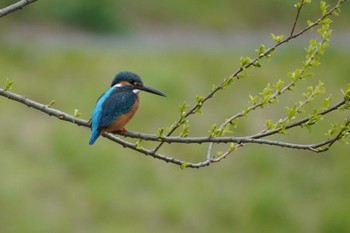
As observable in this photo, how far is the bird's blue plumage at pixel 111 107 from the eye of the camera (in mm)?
4898

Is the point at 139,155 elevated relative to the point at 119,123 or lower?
elevated

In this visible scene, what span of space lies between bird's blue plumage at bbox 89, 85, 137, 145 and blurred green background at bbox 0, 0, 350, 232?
673cm

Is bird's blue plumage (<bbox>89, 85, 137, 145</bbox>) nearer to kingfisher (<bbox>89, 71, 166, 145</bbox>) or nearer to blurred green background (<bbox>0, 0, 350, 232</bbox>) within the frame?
kingfisher (<bbox>89, 71, 166, 145</bbox>)

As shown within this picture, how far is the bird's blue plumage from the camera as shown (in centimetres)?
490

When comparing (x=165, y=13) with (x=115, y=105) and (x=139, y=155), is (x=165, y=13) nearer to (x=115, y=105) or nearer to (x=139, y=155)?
(x=139, y=155)

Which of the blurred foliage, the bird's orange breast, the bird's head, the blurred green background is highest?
the blurred foliage

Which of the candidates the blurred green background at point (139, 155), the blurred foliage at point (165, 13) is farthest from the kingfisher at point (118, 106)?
the blurred foliage at point (165, 13)

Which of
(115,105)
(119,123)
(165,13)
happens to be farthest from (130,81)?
(165,13)

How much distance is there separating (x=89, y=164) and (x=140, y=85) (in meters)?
7.83

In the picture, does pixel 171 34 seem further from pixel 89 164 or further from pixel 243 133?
pixel 89 164

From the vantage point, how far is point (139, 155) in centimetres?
1372

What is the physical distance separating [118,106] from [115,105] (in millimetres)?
22

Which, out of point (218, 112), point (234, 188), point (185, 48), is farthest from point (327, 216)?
point (185, 48)

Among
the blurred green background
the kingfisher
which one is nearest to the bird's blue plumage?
the kingfisher
